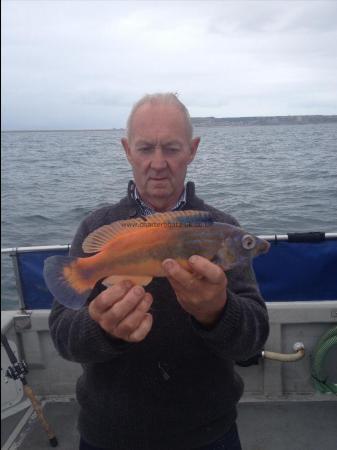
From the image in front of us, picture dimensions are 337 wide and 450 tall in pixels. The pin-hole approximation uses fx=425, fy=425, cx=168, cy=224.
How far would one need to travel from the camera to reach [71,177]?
955 inches

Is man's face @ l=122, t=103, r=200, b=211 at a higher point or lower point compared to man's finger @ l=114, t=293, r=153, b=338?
higher

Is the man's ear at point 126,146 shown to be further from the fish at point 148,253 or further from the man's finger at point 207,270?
the man's finger at point 207,270

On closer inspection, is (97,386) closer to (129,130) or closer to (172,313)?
(172,313)

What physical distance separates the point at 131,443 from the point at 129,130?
2.08m

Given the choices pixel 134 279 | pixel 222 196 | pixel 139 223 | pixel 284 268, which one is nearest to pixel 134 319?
pixel 134 279

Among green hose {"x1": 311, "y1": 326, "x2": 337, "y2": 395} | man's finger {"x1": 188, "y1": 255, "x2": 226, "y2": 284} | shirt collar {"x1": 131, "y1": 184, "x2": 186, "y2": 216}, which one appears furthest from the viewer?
green hose {"x1": 311, "y1": 326, "x2": 337, "y2": 395}

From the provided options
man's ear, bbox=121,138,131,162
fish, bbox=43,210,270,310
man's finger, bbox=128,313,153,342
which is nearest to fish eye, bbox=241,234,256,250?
fish, bbox=43,210,270,310

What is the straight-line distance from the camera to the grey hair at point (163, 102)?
2952mm

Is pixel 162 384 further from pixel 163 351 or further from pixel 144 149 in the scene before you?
pixel 144 149

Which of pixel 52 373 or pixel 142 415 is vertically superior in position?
pixel 142 415

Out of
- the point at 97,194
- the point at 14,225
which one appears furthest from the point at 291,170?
the point at 14,225

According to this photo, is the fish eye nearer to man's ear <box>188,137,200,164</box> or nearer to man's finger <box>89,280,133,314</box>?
man's finger <box>89,280,133,314</box>

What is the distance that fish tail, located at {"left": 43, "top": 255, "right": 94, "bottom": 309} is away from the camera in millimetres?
2416

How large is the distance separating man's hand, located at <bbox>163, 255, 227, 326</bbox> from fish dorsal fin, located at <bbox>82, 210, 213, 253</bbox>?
34 cm
